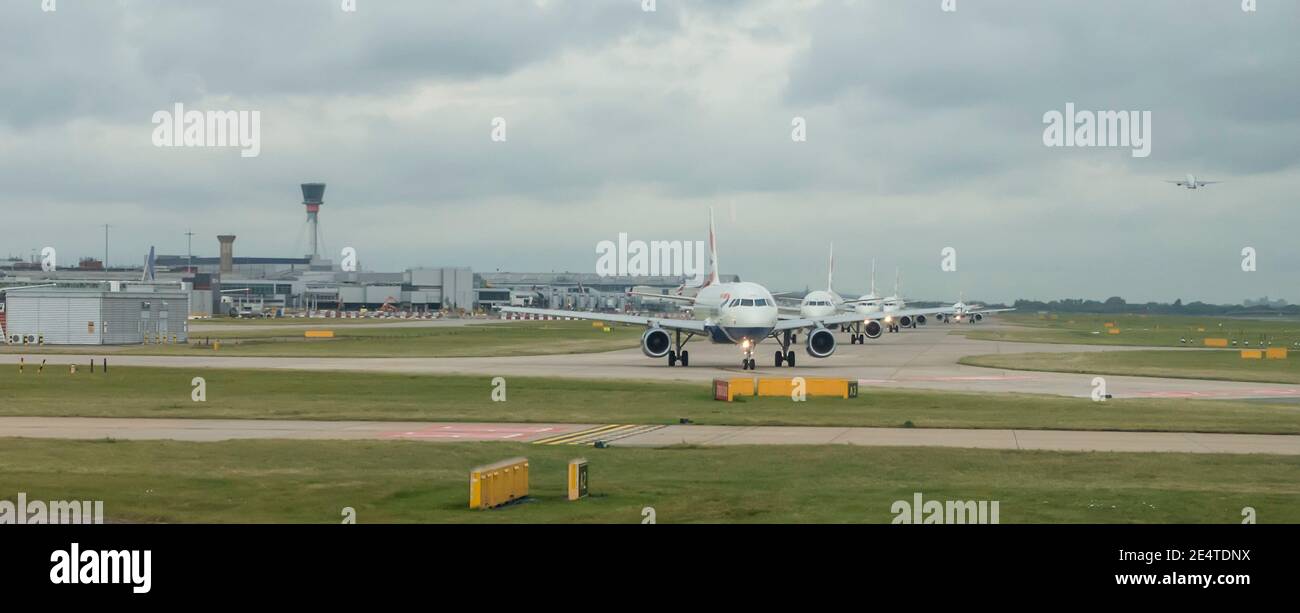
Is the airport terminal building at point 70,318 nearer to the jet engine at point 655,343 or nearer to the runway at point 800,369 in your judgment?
the runway at point 800,369

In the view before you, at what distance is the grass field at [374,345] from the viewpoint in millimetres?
93812

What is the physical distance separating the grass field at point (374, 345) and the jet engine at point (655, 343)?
71.4 ft

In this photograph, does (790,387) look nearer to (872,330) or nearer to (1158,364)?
(1158,364)

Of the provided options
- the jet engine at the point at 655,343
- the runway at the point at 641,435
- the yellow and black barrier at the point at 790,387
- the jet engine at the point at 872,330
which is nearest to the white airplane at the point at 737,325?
the jet engine at the point at 655,343

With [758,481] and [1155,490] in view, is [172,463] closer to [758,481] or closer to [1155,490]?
[758,481]

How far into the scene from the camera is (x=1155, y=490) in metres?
28.4

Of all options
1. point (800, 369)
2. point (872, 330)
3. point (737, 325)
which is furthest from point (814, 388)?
point (872, 330)

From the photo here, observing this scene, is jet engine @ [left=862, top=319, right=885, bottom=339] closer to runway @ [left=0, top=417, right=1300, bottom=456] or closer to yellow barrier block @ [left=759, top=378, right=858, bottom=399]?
yellow barrier block @ [left=759, top=378, right=858, bottom=399]

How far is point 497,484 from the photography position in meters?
26.2

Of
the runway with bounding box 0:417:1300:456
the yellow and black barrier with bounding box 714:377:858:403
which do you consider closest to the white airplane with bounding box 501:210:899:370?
the yellow and black barrier with bounding box 714:377:858:403

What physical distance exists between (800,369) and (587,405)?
25785 millimetres
